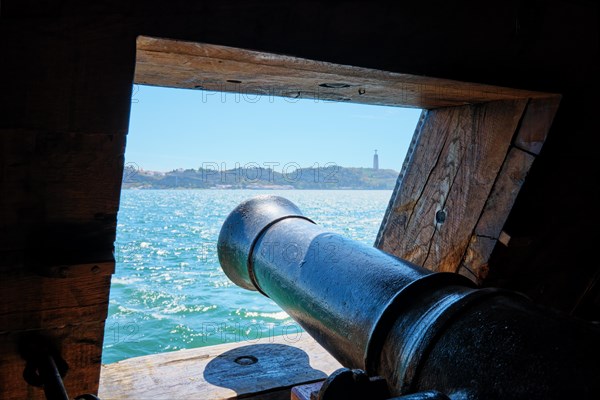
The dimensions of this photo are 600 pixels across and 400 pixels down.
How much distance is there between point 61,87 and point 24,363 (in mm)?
857

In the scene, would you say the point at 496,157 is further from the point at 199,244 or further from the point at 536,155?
the point at 199,244

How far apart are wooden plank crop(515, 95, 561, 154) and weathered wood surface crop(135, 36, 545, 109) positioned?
0.06 metres

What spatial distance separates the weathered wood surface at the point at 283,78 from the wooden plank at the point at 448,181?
13 centimetres

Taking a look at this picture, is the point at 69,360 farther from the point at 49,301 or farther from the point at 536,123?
the point at 536,123

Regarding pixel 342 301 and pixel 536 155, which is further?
pixel 536 155

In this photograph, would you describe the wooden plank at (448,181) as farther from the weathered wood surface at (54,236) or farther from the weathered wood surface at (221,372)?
the weathered wood surface at (54,236)

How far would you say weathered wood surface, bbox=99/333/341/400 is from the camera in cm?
256

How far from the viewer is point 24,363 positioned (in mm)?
1523

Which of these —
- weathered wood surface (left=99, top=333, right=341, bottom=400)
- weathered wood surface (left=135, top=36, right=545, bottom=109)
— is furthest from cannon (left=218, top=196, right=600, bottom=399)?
weathered wood surface (left=135, top=36, right=545, bottom=109)

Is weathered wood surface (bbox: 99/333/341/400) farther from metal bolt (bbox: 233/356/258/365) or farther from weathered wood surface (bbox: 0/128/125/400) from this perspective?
weathered wood surface (bbox: 0/128/125/400)

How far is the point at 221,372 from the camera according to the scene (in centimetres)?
281

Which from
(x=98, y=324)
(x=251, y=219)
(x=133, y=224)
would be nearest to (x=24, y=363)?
(x=98, y=324)

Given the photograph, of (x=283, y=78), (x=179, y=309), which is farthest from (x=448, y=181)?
(x=179, y=309)

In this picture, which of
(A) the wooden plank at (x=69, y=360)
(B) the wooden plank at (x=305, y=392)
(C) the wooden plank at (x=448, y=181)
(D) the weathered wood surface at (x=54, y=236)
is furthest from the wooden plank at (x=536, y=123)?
(A) the wooden plank at (x=69, y=360)
